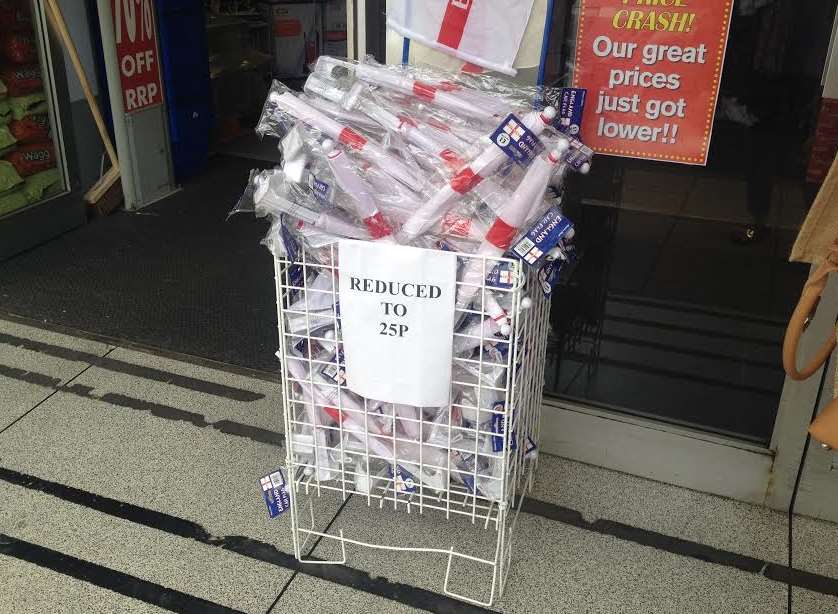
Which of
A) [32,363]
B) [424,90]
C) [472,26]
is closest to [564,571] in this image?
[424,90]

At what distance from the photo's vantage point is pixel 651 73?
2447 millimetres

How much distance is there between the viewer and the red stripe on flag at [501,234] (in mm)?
1888

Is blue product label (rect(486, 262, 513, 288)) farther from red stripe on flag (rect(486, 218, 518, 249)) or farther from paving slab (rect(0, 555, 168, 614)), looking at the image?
paving slab (rect(0, 555, 168, 614))

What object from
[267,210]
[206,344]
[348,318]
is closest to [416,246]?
[348,318]

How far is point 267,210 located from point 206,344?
1.84 m

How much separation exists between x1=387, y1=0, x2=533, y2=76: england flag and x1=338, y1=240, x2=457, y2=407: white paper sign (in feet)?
3.14

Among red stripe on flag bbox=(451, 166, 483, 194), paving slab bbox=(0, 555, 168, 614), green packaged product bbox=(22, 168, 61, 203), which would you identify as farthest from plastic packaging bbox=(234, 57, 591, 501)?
green packaged product bbox=(22, 168, 61, 203)

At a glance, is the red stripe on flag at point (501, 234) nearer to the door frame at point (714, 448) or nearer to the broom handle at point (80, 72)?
the door frame at point (714, 448)

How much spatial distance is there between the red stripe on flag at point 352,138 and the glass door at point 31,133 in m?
3.29

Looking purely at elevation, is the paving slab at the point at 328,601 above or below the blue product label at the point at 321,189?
below

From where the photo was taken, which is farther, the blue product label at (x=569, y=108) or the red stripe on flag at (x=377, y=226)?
the blue product label at (x=569, y=108)

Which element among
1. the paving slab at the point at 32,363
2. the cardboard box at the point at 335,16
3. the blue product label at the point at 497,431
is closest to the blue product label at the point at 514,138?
the blue product label at the point at 497,431

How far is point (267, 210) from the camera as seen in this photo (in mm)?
2037

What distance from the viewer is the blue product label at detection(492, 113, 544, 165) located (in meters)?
1.84
